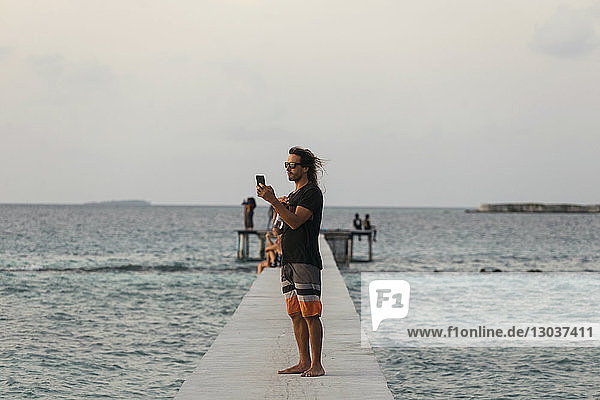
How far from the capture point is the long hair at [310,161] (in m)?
6.96

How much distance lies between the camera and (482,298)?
23172 mm

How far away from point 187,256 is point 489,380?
3288cm

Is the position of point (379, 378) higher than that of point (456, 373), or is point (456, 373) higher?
point (379, 378)

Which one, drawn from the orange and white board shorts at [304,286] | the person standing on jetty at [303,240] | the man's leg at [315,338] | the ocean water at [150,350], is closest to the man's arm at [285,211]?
the person standing on jetty at [303,240]

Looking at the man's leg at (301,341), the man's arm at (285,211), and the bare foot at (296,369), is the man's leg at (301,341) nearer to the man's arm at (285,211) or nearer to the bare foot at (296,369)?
the bare foot at (296,369)

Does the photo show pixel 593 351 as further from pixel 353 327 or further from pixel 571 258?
pixel 571 258

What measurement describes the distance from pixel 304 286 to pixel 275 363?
1860mm

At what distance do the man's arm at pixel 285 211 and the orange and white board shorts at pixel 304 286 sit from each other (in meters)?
0.43

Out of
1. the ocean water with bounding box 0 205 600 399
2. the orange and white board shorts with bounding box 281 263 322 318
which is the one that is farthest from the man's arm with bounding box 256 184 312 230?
the ocean water with bounding box 0 205 600 399

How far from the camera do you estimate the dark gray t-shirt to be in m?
6.79

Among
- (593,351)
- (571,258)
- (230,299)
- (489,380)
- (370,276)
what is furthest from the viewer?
(571,258)

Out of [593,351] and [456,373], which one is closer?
[456,373]

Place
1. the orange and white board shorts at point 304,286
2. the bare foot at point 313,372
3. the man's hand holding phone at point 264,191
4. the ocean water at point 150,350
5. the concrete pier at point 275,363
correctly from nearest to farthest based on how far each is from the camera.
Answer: the man's hand holding phone at point 264,191 → the orange and white board shorts at point 304,286 → the concrete pier at point 275,363 → the bare foot at point 313,372 → the ocean water at point 150,350

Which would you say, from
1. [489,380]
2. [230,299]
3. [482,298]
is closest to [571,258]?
[482,298]
